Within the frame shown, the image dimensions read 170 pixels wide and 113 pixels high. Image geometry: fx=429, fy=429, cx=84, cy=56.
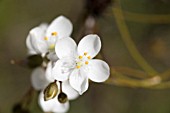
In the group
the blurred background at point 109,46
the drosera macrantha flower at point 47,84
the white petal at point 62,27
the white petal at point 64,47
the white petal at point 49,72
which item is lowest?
the blurred background at point 109,46

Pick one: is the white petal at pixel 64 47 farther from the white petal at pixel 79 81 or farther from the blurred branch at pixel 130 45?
the blurred branch at pixel 130 45

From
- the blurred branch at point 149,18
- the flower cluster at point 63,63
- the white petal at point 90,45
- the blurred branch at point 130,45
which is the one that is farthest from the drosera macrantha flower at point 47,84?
the blurred branch at point 149,18

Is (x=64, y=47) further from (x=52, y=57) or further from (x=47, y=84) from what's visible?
(x=47, y=84)

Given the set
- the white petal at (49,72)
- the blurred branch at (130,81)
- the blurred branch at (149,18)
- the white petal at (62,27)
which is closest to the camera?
the white petal at (49,72)

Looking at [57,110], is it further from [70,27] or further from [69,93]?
[70,27]

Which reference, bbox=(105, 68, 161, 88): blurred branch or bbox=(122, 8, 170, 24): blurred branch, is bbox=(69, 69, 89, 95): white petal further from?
bbox=(122, 8, 170, 24): blurred branch

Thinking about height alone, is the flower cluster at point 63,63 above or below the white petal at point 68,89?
above

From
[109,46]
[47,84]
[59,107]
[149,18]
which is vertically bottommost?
[109,46]

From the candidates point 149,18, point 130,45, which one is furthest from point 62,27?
point 149,18

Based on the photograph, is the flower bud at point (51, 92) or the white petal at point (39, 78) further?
the white petal at point (39, 78)
